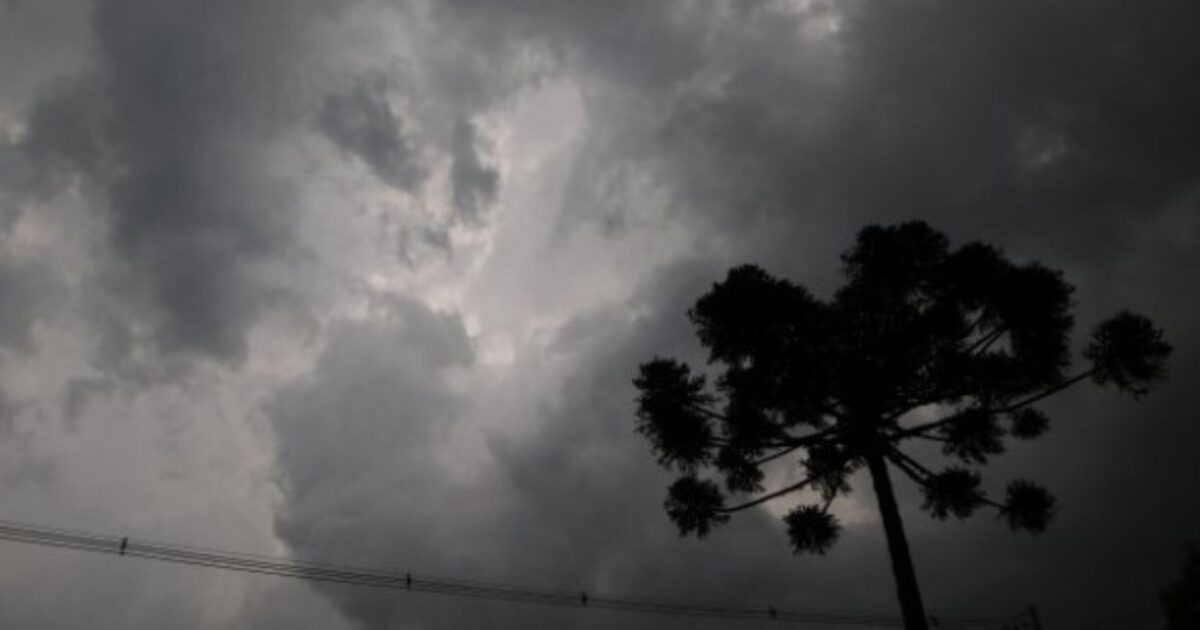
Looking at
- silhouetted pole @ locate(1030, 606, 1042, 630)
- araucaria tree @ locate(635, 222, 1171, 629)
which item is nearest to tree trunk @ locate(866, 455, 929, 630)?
araucaria tree @ locate(635, 222, 1171, 629)

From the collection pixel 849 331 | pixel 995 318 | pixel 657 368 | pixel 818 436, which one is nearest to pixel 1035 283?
pixel 995 318

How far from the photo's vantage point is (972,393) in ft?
52.9

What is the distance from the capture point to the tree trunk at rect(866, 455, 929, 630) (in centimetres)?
1427

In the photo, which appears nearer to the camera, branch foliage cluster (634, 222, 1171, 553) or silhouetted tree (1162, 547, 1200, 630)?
branch foliage cluster (634, 222, 1171, 553)

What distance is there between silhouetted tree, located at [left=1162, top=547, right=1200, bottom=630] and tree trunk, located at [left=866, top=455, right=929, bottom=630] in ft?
147

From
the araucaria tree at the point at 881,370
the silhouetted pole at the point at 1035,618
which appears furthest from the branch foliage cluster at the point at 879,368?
the silhouetted pole at the point at 1035,618

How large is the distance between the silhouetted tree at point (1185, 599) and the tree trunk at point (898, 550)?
4485 centimetres

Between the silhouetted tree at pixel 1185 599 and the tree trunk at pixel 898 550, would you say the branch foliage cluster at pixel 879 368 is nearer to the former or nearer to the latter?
the tree trunk at pixel 898 550

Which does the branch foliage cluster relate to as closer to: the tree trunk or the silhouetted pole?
the tree trunk

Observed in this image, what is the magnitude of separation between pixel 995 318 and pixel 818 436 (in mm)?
4569

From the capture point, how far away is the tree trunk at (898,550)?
14.3 metres

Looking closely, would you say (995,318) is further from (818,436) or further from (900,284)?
(818,436)

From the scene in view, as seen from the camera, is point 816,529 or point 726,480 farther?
point 726,480

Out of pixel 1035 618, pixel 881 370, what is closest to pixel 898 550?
pixel 881 370
